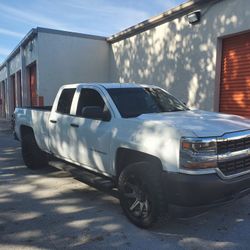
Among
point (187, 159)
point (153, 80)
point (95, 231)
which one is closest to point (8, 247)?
point (95, 231)

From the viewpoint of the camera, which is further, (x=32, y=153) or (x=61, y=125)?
(x=32, y=153)

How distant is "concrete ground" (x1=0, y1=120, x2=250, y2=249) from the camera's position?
404 centimetres

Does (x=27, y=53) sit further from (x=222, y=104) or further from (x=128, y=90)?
(x=128, y=90)

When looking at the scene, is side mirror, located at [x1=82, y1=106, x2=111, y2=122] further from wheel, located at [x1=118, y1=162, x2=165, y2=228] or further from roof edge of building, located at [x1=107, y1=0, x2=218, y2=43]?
roof edge of building, located at [x1=107, y1=0, x2=218, y2=43]

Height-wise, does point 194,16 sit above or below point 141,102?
above

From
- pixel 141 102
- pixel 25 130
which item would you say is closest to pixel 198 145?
pixel 141 102

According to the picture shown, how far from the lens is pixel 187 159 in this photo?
3.83 m

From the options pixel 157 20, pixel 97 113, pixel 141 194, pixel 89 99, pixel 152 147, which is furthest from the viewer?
pixel 157 20

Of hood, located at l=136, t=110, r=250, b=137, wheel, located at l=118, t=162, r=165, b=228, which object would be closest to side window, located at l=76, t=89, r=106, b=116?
hood, located at l=136, t=110, r=250, b=137

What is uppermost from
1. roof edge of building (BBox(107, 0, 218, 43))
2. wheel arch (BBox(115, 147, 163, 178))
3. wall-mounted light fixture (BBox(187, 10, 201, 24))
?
roof edge of building (BBox(107, 0, 218, 43))

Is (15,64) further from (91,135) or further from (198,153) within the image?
(198,153)

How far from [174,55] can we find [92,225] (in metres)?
8.04

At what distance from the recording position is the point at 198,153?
382 centimetres

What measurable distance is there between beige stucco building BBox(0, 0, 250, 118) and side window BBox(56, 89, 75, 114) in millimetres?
4975
